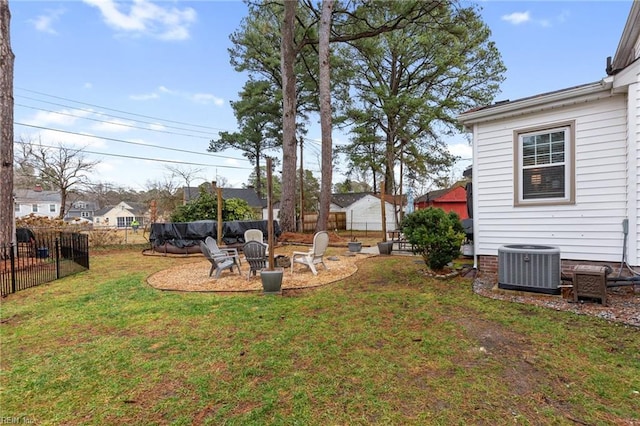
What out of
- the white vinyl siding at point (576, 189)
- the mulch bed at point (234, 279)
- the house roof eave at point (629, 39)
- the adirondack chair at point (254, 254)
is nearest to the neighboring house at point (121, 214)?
the mulch bed at point (234, 279)

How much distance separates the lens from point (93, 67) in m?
15.6

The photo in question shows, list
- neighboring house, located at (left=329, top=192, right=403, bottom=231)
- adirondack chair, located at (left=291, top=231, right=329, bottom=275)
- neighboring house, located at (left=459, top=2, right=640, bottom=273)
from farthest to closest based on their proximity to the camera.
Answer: neighboring house, located at (left=329, top=192, right=403, bottom=231) < adirondack chair, located at (left=291, top=231, right=329, bottom=275) < neighboring house, located at (left=459, top=2, right=640, bottom=273)

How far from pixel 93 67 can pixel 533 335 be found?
66.9ft

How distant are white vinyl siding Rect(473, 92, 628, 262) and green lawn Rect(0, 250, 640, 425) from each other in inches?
72.6

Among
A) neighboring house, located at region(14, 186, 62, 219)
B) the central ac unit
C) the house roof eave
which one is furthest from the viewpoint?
neighboring house, located at region(14, 186, 62, 219)

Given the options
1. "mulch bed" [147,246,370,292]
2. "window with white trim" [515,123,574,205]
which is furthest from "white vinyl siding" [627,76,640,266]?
"mulch bed" [147,246,370,292]

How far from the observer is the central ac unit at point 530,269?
14.7 feet

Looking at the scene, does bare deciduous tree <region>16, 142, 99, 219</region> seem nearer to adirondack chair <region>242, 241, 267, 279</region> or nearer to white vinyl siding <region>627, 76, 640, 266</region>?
adirondack chair <region>242, 241, 267, 279</region>

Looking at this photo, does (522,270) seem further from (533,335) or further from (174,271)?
(174,271)

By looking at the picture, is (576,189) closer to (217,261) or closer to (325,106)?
(217,261)

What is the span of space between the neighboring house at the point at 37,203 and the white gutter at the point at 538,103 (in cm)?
5281

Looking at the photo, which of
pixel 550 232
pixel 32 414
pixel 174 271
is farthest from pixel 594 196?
pixel 174 271

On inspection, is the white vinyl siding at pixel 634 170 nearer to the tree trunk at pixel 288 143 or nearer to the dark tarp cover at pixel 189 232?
the dark tarp cover at pixel 189 232

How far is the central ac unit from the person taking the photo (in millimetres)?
4484
